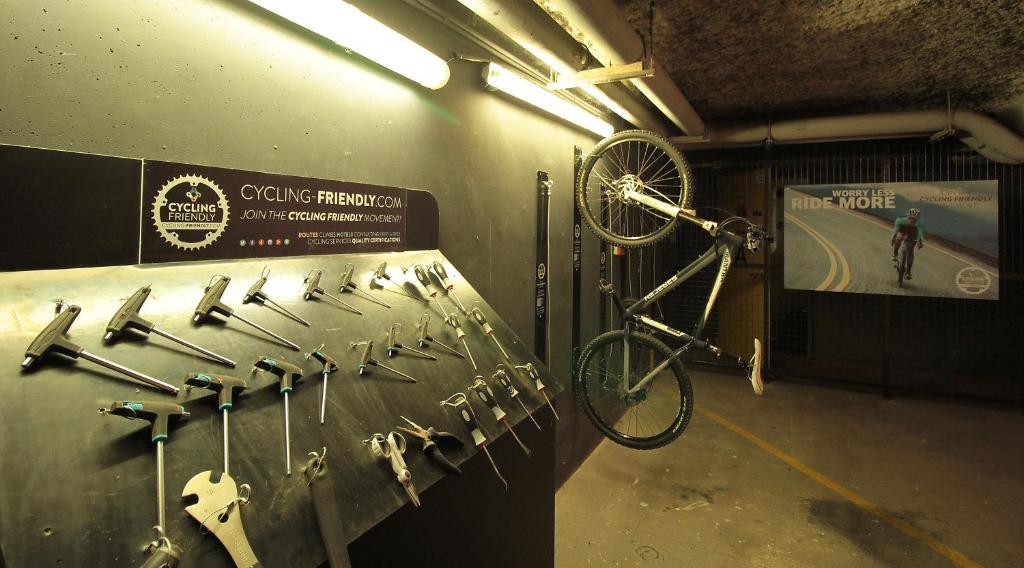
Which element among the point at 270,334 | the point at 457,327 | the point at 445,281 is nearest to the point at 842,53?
the point at 445,281

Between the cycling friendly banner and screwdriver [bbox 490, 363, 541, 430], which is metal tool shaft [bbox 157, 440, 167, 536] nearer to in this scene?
screwdriver [bbox 490, 363, 541, 430]

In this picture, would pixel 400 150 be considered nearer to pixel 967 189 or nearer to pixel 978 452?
pixel 978 452

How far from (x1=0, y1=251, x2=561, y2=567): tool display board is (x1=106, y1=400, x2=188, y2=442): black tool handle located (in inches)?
0.9

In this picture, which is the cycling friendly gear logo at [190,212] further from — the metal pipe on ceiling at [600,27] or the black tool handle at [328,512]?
the metal pipe on ceiling at [600,27]

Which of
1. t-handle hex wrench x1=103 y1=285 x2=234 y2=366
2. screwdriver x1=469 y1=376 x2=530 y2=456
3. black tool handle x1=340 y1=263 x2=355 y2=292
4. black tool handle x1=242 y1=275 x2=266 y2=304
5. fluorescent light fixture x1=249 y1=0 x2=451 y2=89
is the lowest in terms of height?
screwdriver x1=469 y1=376 x2=530 y2=456

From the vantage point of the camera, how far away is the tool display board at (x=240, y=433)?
604 millimetres

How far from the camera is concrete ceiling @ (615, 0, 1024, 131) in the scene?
7.82ft

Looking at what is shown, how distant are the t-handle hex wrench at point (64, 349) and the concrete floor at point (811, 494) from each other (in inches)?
80.1

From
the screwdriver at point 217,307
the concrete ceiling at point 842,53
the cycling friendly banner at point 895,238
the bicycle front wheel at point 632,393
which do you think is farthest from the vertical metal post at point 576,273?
the cycling friendly banner at point 895,238

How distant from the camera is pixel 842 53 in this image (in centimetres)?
295

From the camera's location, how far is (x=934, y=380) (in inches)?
181

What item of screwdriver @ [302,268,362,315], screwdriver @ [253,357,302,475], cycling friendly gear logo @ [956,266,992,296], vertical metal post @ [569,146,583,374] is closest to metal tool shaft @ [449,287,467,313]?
screwdriver @ [302,268,362,315]

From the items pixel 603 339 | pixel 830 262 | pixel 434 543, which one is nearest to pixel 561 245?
pixel 603 339

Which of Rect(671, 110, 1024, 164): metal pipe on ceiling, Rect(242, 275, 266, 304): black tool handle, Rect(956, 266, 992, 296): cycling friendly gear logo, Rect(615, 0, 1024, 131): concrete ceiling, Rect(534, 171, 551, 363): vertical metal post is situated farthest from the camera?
Rect(956, 266, 992, 296): cycling friendly gear logo
